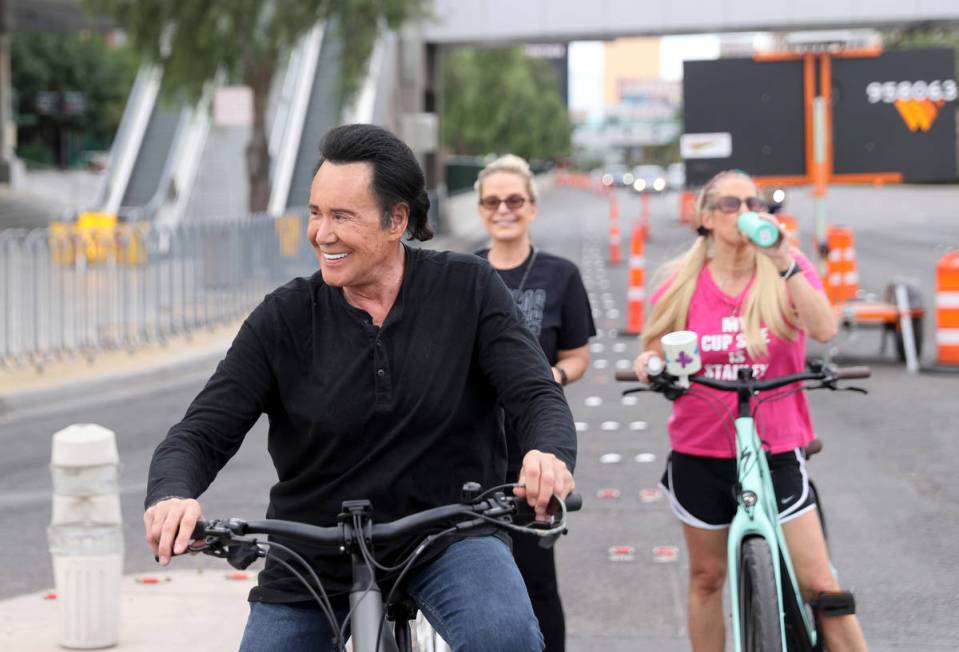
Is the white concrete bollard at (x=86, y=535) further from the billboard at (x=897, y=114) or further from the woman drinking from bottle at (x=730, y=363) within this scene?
the billboard at (x=897, y=114)

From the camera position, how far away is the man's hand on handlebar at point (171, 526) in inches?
118

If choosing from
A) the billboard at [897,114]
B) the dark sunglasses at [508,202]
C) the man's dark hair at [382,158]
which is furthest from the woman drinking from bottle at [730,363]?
the billboard at [897,114]

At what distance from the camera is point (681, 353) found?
4531mm

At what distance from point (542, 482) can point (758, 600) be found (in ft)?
4.64

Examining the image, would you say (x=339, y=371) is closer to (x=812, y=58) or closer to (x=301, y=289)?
(x=301, y=289)

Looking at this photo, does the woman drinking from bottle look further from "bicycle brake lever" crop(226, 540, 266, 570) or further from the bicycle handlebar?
"bicycle brake lever" crop(226, 540, 266, 570)

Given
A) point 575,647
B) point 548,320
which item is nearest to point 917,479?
point 575,647

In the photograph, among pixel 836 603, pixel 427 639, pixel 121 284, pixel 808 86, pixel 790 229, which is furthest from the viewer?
pixel 808 86

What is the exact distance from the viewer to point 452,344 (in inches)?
133

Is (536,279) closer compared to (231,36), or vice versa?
(536,279)

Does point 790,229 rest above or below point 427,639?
above

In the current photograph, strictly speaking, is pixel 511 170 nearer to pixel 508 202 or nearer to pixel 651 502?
pixel 508 202

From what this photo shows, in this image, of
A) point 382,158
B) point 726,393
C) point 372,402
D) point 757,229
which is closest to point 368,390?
point 372,402

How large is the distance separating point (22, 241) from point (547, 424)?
11.7 meters
